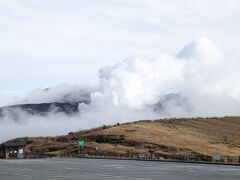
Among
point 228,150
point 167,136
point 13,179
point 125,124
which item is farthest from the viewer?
point 125,124

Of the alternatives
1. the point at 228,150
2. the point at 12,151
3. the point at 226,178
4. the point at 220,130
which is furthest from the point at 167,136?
the point at 226,178

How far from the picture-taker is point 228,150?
12019 cm

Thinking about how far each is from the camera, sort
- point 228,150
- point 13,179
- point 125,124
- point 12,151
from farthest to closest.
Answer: point 125,124, point 228,150, point 12,151, point 13,179

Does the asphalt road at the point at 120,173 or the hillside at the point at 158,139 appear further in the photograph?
the hillside at the point at 158,139

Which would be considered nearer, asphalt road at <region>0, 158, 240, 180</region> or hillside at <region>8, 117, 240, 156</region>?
asphalt road at <region>0, 158, 240, 180</region>

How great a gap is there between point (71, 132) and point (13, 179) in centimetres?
12194

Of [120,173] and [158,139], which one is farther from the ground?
[158,139]

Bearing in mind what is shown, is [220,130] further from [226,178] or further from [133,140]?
[226,178]

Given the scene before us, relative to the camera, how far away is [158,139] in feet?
418

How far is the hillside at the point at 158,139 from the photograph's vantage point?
376 ft

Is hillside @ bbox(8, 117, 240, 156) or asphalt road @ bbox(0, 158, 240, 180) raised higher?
hillside @ bbox(8, 117, 240, 156)

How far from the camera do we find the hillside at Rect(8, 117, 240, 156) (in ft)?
376

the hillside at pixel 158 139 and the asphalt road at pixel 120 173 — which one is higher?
the hillside at pixel 158 139

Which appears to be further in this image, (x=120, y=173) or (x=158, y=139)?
(x=158, y=139)
